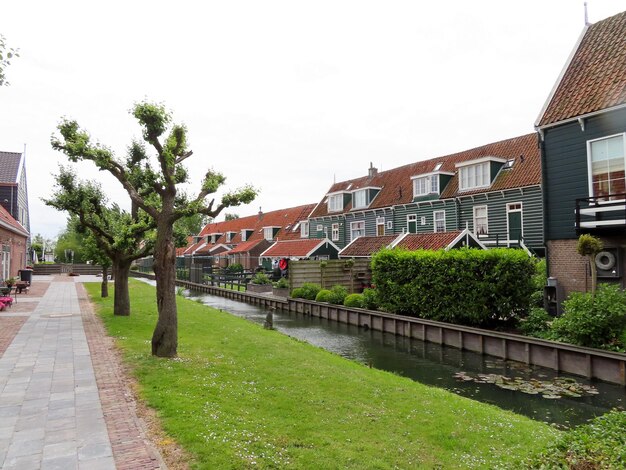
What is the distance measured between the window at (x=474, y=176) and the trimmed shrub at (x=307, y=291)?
12.2 metres

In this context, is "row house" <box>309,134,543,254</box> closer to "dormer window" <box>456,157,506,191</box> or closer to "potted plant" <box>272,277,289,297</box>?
"dormer window" <box>456,157,506,191</box>

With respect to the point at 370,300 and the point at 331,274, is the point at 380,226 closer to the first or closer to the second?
the point at 331,274

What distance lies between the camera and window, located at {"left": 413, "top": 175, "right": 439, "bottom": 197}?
101 feet

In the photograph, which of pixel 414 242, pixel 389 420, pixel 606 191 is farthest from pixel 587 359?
pixel 414 242

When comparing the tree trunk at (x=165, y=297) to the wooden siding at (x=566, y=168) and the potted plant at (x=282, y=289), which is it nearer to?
the wooden siding at (x=566, y=168)

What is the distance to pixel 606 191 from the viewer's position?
1370cm

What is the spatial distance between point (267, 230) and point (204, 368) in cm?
4626

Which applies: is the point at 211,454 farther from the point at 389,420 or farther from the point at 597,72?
the point at 597,72

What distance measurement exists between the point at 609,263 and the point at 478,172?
1544cm

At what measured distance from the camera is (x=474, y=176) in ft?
93.0

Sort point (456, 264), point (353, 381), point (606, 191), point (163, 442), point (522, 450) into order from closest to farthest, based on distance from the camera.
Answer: point (163, 442) < point (522, 450) < point (353, 381) < point (606, 191) < point (456, 264)

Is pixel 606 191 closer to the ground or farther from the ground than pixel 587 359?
farther from the ground

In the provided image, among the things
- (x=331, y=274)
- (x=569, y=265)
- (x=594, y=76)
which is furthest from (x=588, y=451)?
(x=331, y=274)

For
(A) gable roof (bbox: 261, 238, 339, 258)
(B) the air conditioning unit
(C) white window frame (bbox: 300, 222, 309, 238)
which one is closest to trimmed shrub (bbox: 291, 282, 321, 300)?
(A) gable roof (bbox: 261, 238, 339, 258)
